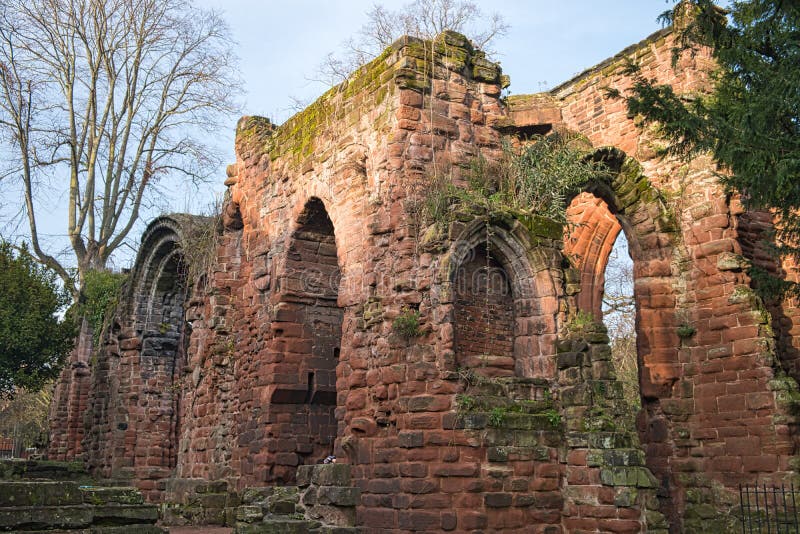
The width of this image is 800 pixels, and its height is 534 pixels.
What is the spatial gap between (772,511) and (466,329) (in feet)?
14.4

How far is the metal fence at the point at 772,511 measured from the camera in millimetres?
9047

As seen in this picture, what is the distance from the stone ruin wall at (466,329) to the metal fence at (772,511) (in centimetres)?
25

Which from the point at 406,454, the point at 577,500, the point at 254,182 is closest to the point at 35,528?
the point at 406,454

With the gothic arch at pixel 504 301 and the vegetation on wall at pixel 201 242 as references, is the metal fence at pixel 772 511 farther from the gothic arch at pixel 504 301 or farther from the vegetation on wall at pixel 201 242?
the vegetation on wall at pixel 201 242

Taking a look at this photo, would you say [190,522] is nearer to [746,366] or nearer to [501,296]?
[501,296]

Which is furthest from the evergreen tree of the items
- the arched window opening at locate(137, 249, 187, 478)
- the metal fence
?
the arched window opening at locate(137, 249, 187, 478)

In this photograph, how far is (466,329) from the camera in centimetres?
869

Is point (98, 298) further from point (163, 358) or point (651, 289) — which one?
point (651, 289)

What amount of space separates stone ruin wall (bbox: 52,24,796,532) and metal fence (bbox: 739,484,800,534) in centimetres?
25

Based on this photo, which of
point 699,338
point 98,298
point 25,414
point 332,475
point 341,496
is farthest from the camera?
point 25,414

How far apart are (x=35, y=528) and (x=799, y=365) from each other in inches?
380

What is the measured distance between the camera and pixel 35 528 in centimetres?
518

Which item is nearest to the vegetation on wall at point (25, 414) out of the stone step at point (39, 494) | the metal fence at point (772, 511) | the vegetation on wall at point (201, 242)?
the vegetation on wall at point (201, 242)

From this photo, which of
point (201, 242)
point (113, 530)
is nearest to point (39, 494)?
point (113, 530)
